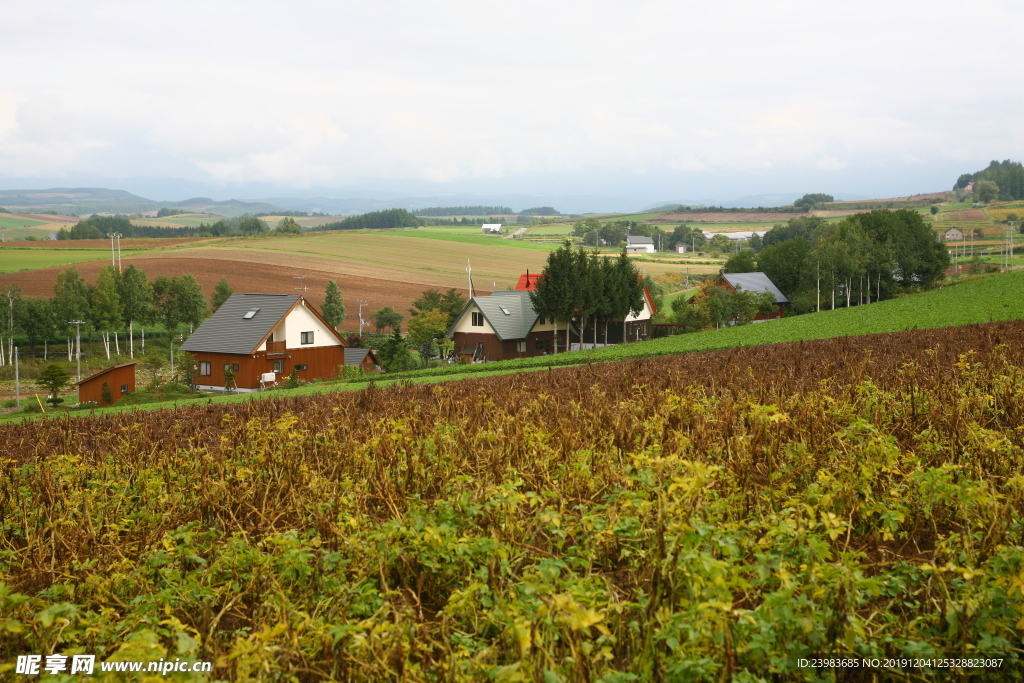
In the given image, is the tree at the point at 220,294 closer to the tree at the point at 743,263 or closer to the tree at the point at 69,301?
the tree at the point at 69,301

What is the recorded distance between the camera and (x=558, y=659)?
3885 mm

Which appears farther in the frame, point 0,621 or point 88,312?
point 88,312

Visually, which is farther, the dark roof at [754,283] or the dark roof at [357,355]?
the dark roof at [754,283]

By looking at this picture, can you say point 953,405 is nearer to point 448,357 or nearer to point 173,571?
point 173,571

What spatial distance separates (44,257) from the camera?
9375 cm

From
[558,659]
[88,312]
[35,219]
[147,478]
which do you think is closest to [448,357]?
[88,312]

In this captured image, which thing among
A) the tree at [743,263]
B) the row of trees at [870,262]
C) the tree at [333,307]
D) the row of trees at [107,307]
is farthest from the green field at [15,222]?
the row of trees at [870,262]

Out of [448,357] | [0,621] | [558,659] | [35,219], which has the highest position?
[35,219]

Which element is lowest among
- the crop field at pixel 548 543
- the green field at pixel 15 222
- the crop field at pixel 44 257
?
the crop field at pixel 548 543

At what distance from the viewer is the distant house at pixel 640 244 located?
158 metres

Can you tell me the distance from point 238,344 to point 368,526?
41.3m

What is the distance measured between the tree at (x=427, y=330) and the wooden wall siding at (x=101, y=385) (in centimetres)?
2333

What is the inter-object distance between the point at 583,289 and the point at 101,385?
30.8 meters

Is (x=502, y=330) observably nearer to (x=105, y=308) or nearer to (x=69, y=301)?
(x=105, y=308)
